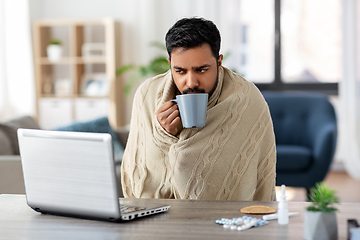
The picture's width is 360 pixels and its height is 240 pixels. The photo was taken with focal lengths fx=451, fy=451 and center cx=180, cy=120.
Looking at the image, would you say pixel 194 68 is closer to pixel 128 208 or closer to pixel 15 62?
pixel 128 208

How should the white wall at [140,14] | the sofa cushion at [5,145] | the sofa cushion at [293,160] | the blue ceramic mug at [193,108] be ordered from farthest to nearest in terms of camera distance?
1. the white wall at [140,14]
2. the sofa cushion at [293,160]
3. the sofa cushion at [5,145]
4. the blue ceramic mug at [193,108]

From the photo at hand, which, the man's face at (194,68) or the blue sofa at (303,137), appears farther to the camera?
the blue sofa at (303,137)

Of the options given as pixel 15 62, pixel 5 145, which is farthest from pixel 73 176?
pixel 15 62

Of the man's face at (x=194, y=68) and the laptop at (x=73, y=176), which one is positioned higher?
the man's face at (x=194, y=68)

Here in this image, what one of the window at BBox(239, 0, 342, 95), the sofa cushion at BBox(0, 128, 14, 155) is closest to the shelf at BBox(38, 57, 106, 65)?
the window at BBox(239, 0, 342, 95)

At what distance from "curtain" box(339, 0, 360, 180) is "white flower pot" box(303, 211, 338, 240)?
405 cm

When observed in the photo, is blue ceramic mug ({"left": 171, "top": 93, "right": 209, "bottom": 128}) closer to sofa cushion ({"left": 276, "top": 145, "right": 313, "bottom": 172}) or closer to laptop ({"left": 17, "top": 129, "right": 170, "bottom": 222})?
laptop ({"left": 17, "top": 129, "right": 170, "bottom": 222})

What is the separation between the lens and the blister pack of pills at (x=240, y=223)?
95 cm

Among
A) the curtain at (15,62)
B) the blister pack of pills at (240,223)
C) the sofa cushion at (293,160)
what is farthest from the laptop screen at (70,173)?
the curtain at (15,62)

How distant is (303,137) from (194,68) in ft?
8.61

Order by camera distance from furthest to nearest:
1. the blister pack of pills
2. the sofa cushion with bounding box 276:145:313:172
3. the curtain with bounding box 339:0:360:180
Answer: the curtain with bounding box 339:0:360:180 → the sofa cushion with bounding box 276:145:313:172 → the blister pack of pills

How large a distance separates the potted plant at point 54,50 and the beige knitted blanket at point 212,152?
370cm

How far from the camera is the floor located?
148 inches

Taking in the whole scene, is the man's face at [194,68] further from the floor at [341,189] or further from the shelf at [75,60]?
the shelf at [75,60]
